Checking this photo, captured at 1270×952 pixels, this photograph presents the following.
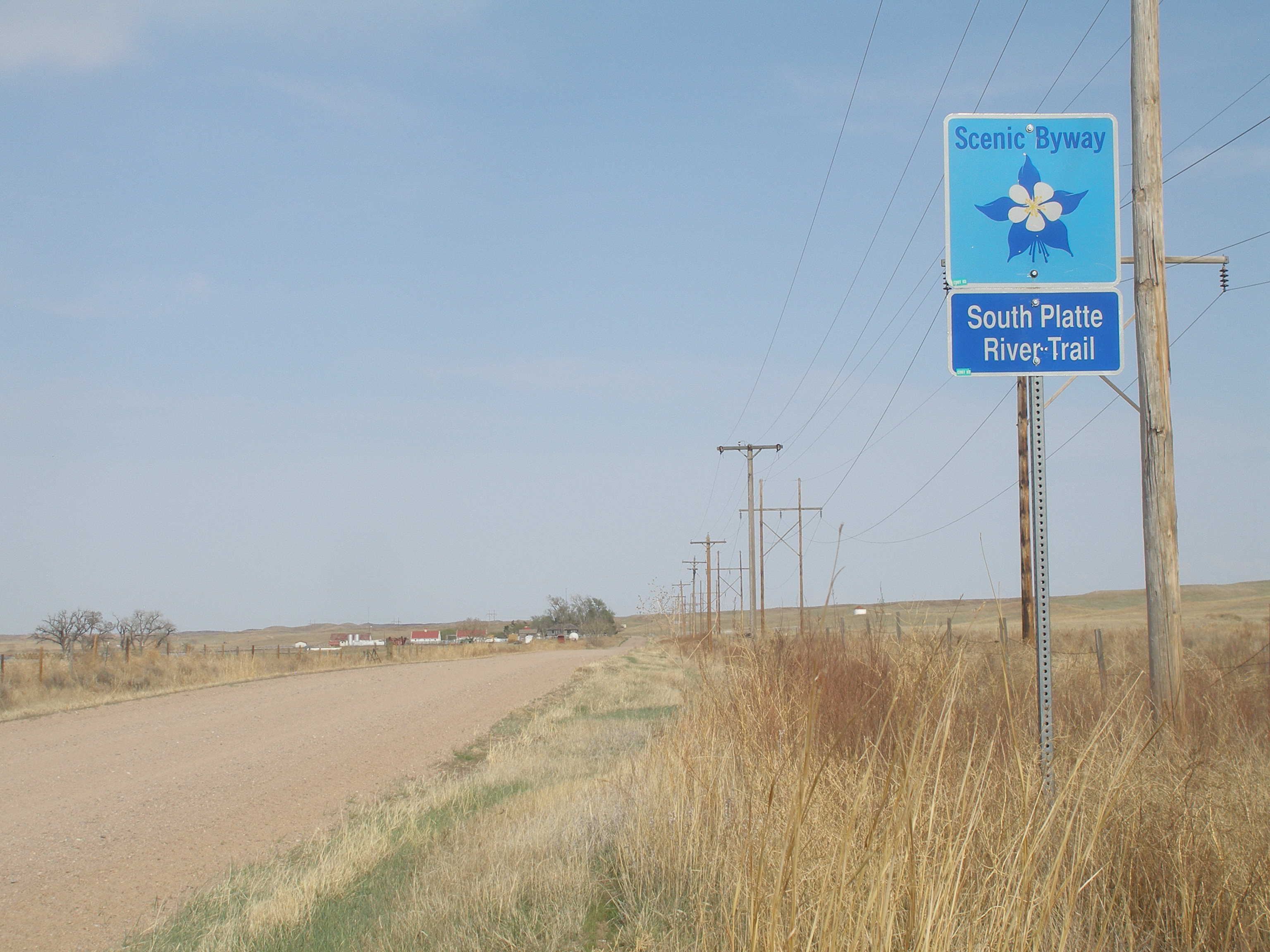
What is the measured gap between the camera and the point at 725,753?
611 cm

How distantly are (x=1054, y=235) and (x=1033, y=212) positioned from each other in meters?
0.15

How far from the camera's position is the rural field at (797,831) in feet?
10.2

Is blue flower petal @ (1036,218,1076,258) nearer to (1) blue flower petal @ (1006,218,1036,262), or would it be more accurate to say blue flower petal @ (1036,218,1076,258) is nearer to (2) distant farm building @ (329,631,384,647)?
(1) blue flower petal @ (1006,218,1036,262)

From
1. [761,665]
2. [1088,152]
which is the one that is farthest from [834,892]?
[761,665]

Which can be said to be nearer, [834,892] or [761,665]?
[834,892]

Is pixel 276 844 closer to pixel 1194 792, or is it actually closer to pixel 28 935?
pixel 28 935

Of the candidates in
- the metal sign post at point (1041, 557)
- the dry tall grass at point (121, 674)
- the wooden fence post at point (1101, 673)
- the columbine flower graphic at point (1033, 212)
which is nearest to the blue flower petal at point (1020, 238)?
the columbine flower graphic at point (1033, 212)

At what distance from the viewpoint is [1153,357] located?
8.88 meters

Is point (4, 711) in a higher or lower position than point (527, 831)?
lower

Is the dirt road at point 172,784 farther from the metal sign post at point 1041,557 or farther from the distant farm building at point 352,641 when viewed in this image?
the distant farm building at point 352,641

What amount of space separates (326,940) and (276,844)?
156 inches

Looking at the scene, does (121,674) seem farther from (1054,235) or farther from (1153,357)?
(1054,235)

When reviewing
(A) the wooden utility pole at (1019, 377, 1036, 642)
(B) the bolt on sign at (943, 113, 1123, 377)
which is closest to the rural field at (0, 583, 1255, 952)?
(B) the bolt on sign at (943, 113, 1123, 377)

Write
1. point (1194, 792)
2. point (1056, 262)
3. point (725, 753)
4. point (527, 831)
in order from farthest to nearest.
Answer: point (527, 831)
point (725, 753)
point (1056, 262)
point (1194, 792)
